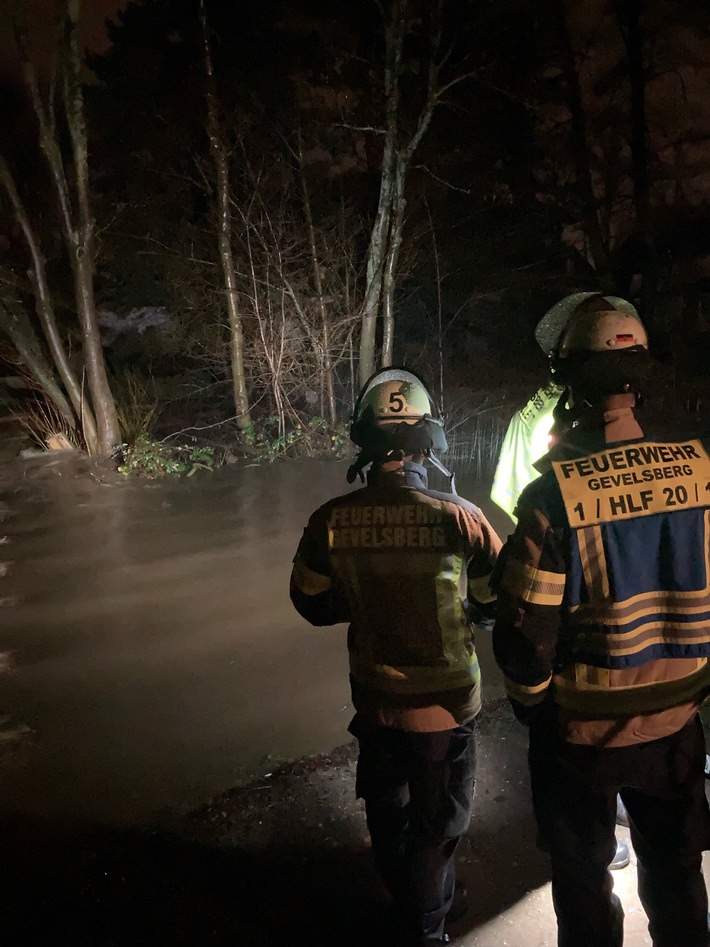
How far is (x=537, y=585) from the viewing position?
169cm

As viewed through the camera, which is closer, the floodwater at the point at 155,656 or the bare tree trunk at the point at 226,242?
the floodwater at the point at 155,656

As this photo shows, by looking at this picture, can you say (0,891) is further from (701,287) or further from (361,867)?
(701,287)

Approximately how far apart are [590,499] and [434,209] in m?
11.6

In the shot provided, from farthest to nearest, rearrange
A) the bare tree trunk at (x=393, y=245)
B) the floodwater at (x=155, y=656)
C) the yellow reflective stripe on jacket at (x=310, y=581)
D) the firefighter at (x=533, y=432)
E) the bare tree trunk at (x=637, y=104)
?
1. the bare tree trunk at (x=637, y=104)
2. the bare tree trunk at (x=393, y=245)
3. the floodwater at (x=155, y=656)
4. the firefighter at (x=533, y=432)
5. the yellow reflective stripe on jacket at (x=310, y=581)

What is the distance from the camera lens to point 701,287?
35.5 ft

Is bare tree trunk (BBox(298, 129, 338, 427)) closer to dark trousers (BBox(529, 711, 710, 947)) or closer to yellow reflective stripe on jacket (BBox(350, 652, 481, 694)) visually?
yellow reflective stripe on jacket (BBox(350, 652, 481, 694))

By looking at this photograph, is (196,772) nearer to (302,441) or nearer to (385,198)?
(302,441)

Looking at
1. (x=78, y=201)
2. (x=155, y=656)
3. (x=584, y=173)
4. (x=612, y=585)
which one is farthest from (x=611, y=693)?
(x=584, y=173)

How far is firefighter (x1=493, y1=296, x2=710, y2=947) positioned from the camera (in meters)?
1.67

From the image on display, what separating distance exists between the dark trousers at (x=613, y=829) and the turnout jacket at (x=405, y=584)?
0.33 meters

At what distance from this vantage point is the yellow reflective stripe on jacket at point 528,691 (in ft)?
5.93

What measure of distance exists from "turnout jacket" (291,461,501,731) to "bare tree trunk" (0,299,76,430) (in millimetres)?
8880

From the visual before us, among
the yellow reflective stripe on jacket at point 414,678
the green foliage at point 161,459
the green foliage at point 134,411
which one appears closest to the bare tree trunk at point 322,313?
the green foliage at point 161,459

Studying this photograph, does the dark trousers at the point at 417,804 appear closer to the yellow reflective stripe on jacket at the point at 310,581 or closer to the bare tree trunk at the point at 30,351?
the yellow reflective stripe on jacket at the point at 310,581
